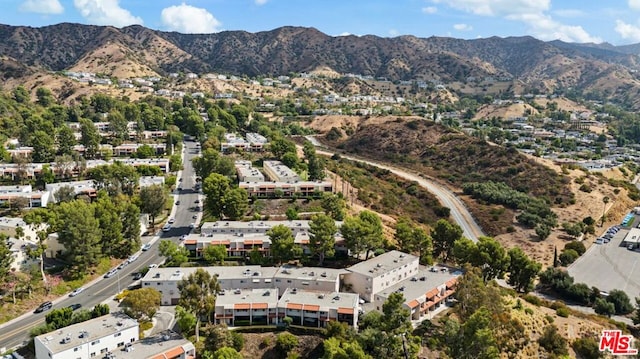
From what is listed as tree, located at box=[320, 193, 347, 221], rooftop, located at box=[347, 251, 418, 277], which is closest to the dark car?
rooftop, located at box=[347, 251, 418, 277]

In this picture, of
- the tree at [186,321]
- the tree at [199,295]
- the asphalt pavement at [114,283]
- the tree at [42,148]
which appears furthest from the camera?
the tree at [42,148]

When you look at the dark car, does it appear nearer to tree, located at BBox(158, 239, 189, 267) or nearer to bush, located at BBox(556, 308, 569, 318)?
tree, located at BBox(158, 239, 189, 267)

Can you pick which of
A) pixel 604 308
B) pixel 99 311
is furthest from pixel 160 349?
pixel 604 308

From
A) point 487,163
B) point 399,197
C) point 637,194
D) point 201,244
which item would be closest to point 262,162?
point 399,197

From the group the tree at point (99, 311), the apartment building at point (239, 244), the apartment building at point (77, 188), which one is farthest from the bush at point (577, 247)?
the apartment building at point (77, 188)

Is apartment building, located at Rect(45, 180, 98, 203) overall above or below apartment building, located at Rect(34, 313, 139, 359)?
above

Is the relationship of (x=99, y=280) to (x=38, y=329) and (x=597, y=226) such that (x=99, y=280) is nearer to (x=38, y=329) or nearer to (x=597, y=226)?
(x=38, y=329)

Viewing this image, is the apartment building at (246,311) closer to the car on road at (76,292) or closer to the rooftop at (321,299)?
the rooftop at (321,299)
